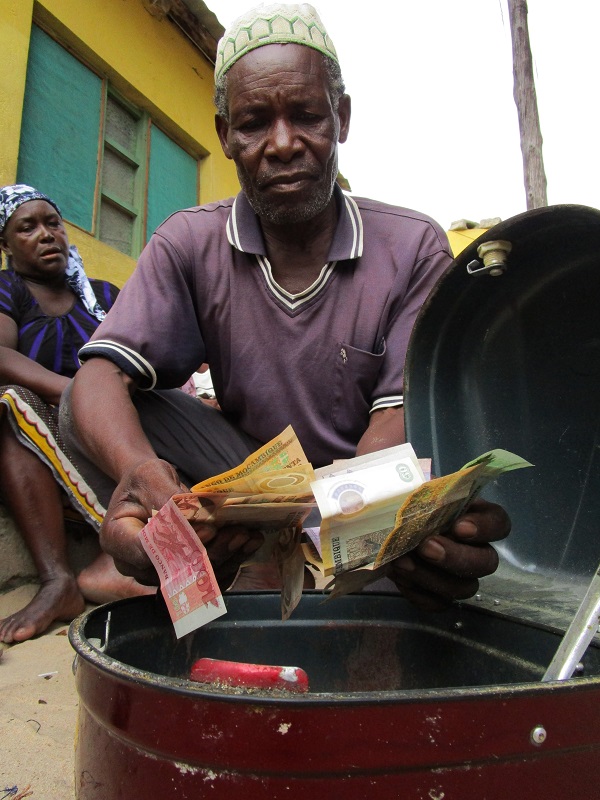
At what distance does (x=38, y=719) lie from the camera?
1.26 metres

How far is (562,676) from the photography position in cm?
72

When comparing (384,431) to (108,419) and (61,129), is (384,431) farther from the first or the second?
(61,129)

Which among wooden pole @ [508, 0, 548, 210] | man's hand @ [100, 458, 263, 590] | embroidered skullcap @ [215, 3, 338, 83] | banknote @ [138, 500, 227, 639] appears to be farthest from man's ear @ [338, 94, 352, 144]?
wooden pole @ [508, 0, 548, 210]

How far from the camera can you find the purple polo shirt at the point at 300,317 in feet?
5.18

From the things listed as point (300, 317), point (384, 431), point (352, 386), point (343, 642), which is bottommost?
point (343, 642)

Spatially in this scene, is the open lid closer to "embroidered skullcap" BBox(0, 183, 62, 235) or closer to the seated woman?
the seated woman

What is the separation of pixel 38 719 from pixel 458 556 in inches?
35.1

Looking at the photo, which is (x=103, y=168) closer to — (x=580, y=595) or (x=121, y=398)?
(x=121, y=398)

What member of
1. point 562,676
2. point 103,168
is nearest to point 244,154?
point 562,676

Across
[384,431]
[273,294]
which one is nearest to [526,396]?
[384,431]

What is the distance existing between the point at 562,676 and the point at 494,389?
2.38 ft

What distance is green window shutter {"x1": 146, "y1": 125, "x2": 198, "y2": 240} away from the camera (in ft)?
15.8

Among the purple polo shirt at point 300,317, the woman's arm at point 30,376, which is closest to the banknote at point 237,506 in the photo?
the purple polo shirt at point 300,317

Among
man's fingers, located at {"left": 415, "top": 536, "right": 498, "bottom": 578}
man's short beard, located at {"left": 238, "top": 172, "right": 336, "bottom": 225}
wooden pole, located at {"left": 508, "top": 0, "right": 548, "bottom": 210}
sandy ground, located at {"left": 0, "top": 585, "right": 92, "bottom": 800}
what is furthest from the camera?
wooden pole, located at {"left": 508, "top": 0, "right": 548, "bottom": 210}
